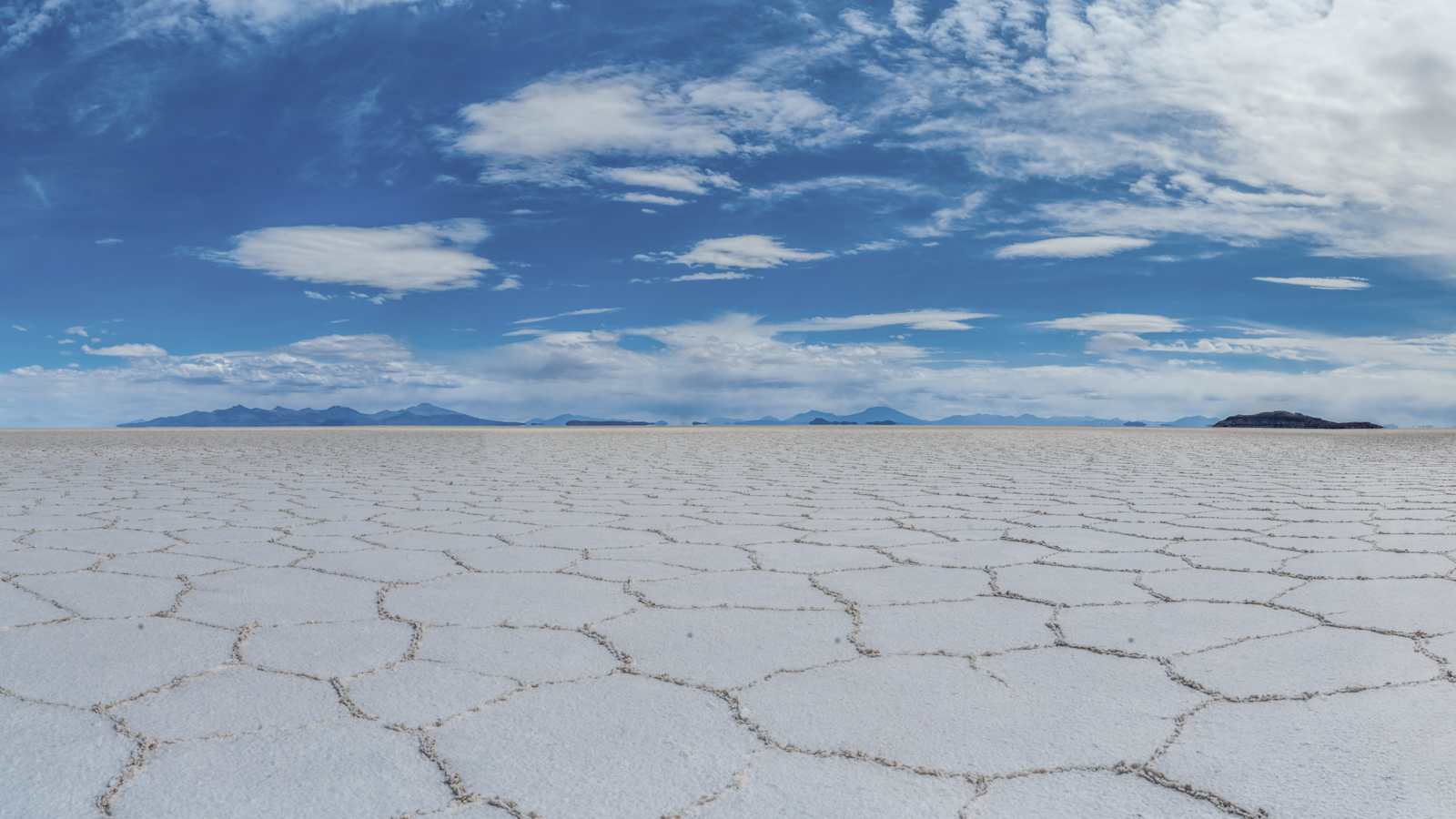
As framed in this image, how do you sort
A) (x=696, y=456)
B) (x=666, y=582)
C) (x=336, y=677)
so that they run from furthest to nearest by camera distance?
(x=696, y=456), (x=666, y=582), (x=336, y=677)

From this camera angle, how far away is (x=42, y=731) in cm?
121

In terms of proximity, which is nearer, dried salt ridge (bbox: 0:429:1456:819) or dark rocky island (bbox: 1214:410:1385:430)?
dried salt ridge (bbox: 0:429:1456:819)

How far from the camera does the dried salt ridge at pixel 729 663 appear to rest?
1.06 meters

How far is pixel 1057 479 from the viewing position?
15.4 ft

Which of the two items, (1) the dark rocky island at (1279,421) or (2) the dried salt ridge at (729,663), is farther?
(1) the dark rocky island at (1279,421)

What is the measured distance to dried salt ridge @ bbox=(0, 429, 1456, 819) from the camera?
1057 millimetres

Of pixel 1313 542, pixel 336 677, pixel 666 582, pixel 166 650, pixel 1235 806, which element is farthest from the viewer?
pixel 1313 542

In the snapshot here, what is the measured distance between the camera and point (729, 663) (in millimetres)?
1489

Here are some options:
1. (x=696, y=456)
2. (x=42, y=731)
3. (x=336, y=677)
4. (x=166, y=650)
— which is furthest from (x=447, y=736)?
(x=696, y=456)

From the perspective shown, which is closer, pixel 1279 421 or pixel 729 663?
pixel 729 663

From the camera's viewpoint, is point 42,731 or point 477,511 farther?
point 477,511

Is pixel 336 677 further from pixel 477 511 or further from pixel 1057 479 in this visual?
pixel 1057 479

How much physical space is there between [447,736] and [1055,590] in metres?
1.25

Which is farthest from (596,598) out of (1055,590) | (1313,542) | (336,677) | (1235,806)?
(1313,542)
